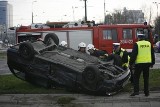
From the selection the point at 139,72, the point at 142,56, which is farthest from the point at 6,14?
the point at 142,56

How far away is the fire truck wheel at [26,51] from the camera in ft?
38.3

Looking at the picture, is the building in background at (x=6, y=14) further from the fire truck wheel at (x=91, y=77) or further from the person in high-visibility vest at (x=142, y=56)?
the person in high-visibility vest at (x=142, y=56)

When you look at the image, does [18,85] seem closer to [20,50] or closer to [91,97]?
[20,50]

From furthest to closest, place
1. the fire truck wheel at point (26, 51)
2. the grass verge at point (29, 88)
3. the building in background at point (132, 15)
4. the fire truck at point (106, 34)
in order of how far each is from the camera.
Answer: the building in background at point (132, 15) < the fire truck at point (106, 34) < the fire truck wheel at point (26, 51) < the grass verge at point (29, 88)

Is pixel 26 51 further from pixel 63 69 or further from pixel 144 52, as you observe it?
pixel 144 52

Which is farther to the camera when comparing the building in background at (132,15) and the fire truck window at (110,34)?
the building in background at (132,15)

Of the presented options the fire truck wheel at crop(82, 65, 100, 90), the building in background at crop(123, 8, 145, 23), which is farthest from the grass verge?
the building in background at crop(123, 8, 145, 23)

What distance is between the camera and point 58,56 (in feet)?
38.3

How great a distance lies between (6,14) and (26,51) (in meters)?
95.6

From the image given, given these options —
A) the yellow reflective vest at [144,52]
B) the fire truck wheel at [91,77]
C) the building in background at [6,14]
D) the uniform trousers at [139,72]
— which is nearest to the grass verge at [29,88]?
the uniform trousers at [139,72]

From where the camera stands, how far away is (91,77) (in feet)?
34.0

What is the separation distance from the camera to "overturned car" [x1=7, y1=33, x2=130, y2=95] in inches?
409

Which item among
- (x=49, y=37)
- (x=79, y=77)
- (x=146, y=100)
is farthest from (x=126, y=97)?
(x=49, y=37)

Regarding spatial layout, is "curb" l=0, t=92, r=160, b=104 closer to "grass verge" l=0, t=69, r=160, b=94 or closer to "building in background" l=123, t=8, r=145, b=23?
"grass verge" l=0, t=69, r=160, b=94
